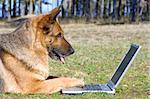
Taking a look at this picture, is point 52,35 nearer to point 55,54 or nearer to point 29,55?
point 55,54

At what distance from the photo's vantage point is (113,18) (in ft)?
128

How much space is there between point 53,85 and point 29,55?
2.05ft

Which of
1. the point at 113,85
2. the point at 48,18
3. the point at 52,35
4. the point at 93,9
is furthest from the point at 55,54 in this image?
the point at 93,9

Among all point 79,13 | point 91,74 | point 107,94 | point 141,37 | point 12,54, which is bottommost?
point 79,13

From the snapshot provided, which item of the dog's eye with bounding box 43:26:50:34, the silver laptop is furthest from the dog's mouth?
the silver laptop

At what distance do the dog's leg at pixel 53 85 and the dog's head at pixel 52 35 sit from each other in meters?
0.42

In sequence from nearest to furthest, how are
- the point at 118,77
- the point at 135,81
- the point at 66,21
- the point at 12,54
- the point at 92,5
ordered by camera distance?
1. the point at 12,54
2. the point at 118,77
3. the point at 135,81
4. the point at 66,21
5. the point at 92,5

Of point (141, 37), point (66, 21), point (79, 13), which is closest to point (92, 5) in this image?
point (79, 13)

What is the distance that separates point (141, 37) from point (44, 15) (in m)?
16.0

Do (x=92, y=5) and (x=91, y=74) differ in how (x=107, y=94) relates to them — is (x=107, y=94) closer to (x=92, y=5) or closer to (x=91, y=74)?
(x=91, y=74)

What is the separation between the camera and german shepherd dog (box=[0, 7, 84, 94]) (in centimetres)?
700

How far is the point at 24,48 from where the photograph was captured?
705 centimetres

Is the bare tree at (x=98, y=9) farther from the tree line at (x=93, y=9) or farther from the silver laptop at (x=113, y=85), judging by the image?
the silver laptop at (x=113, y=85)

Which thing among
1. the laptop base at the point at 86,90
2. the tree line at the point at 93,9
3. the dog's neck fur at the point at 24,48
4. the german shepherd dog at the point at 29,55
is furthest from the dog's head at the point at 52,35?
the tree line at the point at 93,9
